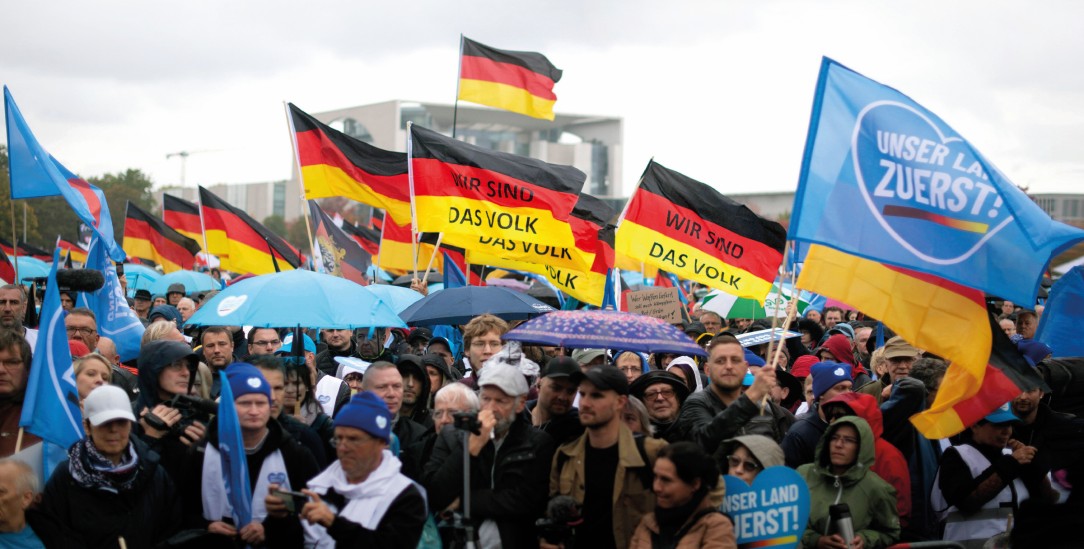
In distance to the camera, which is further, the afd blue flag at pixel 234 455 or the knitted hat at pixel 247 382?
the knitted hat at pixel 247 382

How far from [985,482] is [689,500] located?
2.26m

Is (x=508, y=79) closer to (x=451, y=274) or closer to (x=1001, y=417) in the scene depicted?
(x=451, y=274)

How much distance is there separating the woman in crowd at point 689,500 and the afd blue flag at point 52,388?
2920 millimetres

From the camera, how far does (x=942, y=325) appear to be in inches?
251

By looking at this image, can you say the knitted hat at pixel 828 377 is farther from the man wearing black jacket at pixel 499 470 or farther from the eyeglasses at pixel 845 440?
the man wearing black jacket at pixel 499 470

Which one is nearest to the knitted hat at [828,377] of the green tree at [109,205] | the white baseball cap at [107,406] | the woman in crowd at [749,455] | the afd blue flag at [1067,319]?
the woman in crowd at [749,455]

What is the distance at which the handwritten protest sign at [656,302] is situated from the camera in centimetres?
1065

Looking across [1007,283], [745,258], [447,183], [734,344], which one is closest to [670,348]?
[734,344]

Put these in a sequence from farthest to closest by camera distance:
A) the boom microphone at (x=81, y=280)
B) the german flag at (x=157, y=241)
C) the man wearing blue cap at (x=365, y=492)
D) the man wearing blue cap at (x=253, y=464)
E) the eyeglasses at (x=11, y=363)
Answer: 1. the german flag at (x=157, y=241)
2. the boom microphone at (x=81, y=280)
3. the eyeglasses at (x=11, y=363)
4. the man wearing blue cap at (x=253, y=464)
5. the man wearing blue cap at (x=365, y=492)

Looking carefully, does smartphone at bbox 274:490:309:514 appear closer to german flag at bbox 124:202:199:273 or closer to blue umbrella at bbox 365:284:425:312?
blue umbrella at bbox 365:284:425:312

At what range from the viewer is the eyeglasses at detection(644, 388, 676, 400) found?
710cm

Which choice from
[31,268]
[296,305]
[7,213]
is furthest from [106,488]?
[7,213]

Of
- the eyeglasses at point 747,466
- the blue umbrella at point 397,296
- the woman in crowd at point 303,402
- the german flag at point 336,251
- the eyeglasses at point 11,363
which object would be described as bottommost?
the eyeglasses at point 747,466

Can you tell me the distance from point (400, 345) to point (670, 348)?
16.7 ft
